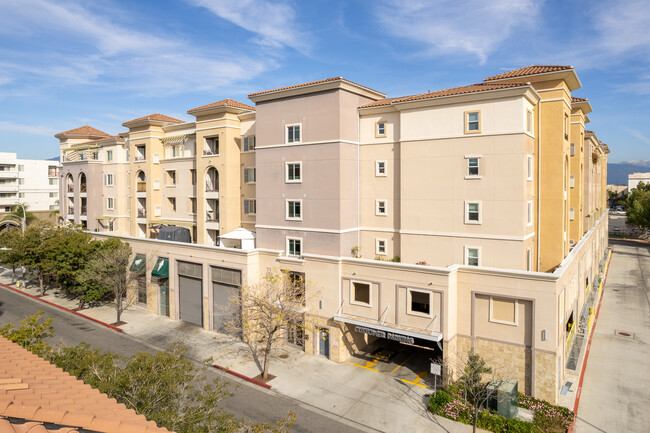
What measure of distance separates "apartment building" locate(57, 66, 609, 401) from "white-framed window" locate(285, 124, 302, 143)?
0.45ft

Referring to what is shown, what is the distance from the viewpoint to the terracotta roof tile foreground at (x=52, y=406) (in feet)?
22.1

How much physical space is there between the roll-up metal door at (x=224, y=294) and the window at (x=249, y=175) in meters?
9.13

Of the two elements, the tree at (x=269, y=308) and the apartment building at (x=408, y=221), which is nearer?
the apartment building at (x=408, y=221)

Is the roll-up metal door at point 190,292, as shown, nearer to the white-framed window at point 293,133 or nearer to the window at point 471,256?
the white-framed window at point 293,133

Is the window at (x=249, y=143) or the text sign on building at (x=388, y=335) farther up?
the window at (x=249, y=143)

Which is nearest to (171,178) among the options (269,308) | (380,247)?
(269,308)

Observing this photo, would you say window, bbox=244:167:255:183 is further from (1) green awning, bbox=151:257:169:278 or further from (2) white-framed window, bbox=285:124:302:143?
(1) green awning, bbox=151:257:169:278

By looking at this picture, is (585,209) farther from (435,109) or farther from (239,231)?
(239,231)

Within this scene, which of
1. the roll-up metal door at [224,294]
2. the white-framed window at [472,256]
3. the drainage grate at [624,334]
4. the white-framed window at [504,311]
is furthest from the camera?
the drainage grate at [624,334]

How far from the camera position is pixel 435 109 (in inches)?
1176

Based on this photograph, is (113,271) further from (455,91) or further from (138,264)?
(455,91)

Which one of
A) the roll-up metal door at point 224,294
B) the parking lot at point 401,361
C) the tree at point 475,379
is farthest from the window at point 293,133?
the tree at point 475,379

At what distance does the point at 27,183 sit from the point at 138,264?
70.7 m

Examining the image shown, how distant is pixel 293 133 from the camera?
34.2 metres
